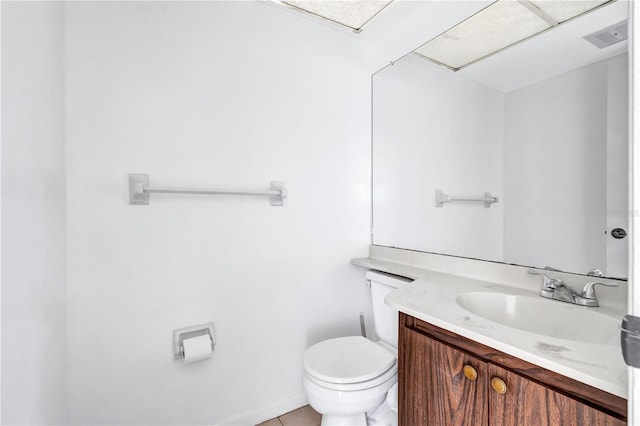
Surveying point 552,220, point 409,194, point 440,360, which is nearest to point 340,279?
point 409,194

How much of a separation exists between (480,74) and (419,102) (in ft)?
1.20

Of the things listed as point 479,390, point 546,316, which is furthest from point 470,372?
point 546,316

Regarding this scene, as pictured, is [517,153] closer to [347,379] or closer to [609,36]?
[609,36]

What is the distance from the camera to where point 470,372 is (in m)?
0.84

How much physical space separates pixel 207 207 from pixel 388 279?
0.99 meters

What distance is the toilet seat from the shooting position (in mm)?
1203

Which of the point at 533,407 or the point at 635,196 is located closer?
the point at 635,196

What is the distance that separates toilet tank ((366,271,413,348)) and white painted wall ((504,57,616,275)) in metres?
0.55

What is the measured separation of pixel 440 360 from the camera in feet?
3.06

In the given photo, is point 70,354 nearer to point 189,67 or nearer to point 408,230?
point 189,67

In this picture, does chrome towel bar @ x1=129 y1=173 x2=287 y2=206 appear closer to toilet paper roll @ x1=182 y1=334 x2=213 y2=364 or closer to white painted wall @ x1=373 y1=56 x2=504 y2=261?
toilet paper roll @ x1=182 y1=334 x2=213 y2=364

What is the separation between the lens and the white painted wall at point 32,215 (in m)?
0.55

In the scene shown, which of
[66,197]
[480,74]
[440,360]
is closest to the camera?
[440,360]

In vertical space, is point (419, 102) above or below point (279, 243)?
above
